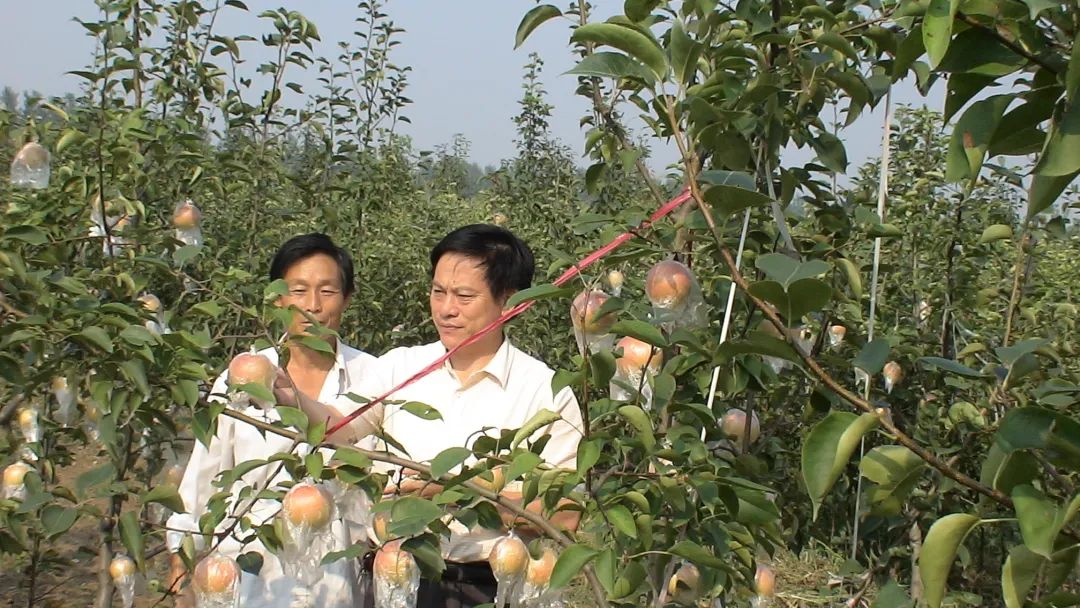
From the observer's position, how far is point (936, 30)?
25.5 inches

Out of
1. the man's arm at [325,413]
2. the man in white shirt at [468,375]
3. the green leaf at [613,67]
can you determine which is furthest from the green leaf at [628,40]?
the man in white shirt at [468,375]

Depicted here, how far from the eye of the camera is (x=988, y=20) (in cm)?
69

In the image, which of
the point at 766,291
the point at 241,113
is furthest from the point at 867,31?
the point at 241,113

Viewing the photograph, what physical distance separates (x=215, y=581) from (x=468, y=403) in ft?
2.25

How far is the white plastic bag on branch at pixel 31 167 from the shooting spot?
6.26 feet

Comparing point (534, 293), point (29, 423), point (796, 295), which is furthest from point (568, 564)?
point (29, 423)

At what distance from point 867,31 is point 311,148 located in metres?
3.08

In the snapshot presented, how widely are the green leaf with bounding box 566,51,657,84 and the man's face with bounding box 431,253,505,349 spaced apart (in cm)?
102

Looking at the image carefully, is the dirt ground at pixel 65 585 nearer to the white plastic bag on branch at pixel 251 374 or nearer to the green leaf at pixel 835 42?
the white plastic bag on branch at pixel 251 374

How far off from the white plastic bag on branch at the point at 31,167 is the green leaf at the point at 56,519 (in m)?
0.74

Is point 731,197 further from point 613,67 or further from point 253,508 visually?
point 253,508

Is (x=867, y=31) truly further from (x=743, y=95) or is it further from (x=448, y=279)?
(x=448, y=279)

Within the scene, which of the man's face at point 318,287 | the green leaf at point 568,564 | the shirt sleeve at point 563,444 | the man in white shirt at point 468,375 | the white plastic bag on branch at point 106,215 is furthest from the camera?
the man's face at point 318,287

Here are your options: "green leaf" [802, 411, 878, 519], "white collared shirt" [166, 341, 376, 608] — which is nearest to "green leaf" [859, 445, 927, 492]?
"green leaf" [802, 411, 878, 519]
